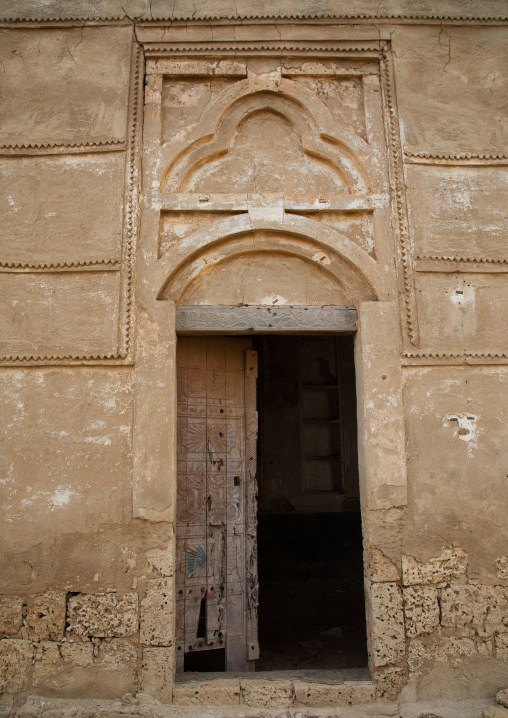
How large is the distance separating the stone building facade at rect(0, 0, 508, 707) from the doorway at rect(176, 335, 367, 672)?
3 centimetres

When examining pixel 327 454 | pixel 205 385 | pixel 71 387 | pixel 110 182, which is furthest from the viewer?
pixel 327 454

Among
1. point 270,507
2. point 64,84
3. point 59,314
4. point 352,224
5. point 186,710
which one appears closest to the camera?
point 186,710

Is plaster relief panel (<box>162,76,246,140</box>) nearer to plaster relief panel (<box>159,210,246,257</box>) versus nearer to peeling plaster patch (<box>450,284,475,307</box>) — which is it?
plaster relief panel (<box>159,210,246,257</box>)

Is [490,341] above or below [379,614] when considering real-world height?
above

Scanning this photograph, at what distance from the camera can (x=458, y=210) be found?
4.24m

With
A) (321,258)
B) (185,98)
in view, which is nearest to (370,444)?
(321,258)

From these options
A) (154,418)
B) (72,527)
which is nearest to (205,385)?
(154,418)

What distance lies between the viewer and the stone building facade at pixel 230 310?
3.74 meters

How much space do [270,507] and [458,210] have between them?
4.61 m

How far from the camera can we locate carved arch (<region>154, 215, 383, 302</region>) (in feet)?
13.5

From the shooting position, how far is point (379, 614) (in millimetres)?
3754

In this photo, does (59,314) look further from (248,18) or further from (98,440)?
(248,18)

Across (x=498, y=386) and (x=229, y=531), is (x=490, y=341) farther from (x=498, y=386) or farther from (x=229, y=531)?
(x=229, y=531)

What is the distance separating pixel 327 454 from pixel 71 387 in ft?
14.9
